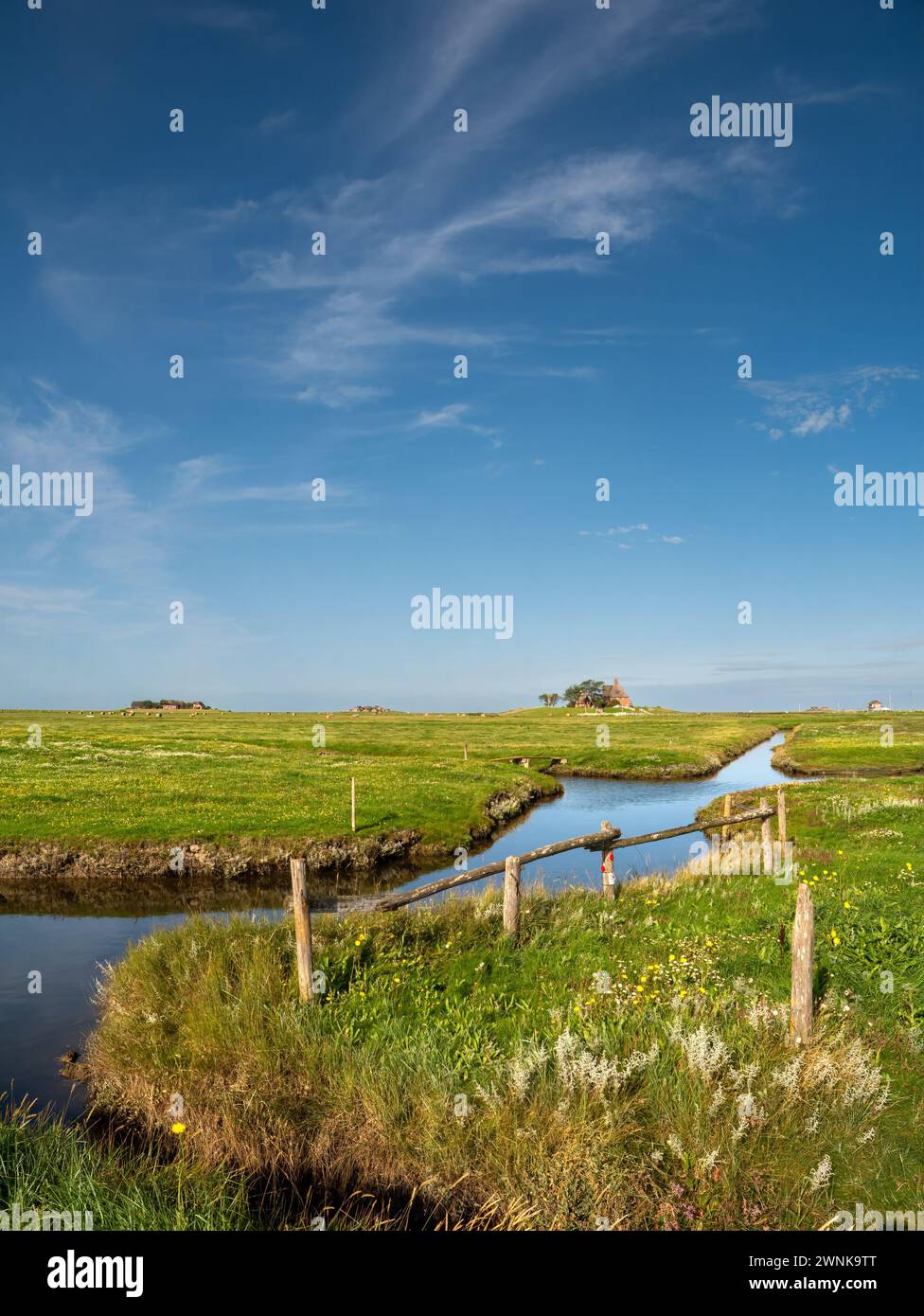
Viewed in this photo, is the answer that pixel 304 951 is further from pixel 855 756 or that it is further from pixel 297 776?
pixel 855 756

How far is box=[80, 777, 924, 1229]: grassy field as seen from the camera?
775cm

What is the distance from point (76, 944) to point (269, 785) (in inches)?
868

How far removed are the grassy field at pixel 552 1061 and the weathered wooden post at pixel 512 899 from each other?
1.34 feet

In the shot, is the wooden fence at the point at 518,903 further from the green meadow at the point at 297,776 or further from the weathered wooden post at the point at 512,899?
Result: the green meadow at the point at 297,776

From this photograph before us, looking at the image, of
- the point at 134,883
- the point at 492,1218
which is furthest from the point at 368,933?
the point at 134,883

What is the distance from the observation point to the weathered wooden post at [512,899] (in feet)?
45.8

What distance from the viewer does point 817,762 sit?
215ft

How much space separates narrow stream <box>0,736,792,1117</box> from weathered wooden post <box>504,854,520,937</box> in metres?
5.01

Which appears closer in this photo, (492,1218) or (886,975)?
(492,1218)

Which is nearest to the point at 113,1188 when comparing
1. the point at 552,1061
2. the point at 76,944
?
the point at 552,1061

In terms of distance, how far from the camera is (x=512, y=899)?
1412cm

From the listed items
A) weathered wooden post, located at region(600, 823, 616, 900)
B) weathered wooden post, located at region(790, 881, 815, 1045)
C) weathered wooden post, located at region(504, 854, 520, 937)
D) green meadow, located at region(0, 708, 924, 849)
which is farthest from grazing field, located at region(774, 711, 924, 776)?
weathered wooden post, located at region(790, 881, 815, 1045)
